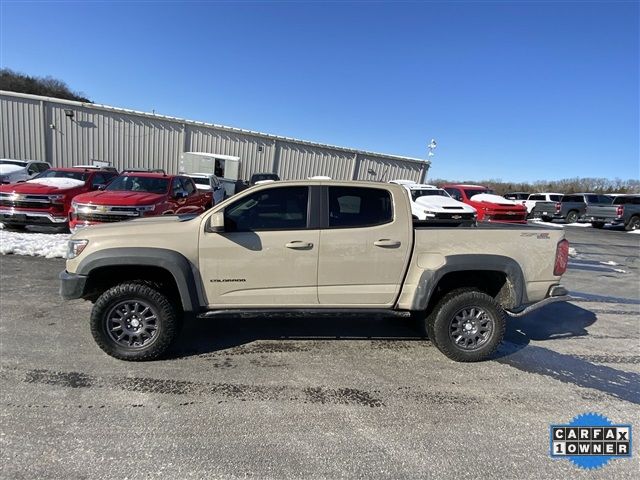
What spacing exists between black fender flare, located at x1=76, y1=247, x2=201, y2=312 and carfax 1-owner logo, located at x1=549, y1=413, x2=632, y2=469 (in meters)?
3.27

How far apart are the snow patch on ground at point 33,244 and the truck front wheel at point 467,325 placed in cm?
714

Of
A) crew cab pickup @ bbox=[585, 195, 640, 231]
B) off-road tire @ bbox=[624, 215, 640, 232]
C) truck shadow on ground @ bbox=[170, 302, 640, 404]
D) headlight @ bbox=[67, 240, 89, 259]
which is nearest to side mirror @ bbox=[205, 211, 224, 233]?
truck shadow on ground @ bbox=[170, 302, 640, 404]

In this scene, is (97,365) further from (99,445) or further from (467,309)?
(467,309)

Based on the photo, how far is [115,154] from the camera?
80.0 ft

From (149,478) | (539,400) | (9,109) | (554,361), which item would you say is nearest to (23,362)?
(149,478)

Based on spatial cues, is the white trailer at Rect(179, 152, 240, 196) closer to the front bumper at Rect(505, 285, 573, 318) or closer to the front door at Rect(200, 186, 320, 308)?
the front door at Rect(200, 186, 320, 308)

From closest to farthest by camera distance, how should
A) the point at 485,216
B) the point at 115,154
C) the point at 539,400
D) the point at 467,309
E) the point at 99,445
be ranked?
the point at 99,445 → the point at 539,400 → the point at 467,309 → the point at 485,216 → the point at 115,154

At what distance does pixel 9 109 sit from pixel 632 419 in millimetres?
29109

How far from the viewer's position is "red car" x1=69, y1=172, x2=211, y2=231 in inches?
336

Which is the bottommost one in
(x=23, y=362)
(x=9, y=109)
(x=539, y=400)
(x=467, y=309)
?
(x=23, y=362)

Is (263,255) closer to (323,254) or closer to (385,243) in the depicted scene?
(323,254)

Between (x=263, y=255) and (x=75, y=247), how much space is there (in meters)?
1.86

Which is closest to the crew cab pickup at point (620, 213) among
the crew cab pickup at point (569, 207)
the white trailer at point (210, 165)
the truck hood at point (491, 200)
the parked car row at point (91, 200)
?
the crew cab pickup at point (569, 207)

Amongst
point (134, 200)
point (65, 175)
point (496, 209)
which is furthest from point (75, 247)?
point (496, 209)
